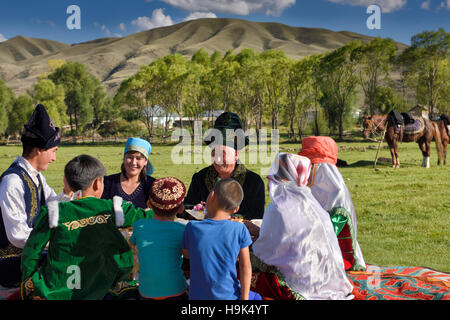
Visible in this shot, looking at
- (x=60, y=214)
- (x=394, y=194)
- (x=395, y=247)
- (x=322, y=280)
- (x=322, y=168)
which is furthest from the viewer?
(x=394, y=194)

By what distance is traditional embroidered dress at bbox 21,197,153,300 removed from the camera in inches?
141

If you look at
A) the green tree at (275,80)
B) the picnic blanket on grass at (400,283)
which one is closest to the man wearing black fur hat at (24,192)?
the picnic blanket on grass at (400,283)

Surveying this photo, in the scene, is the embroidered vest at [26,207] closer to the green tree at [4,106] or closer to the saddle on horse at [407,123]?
the saddle on horse at [407,123]

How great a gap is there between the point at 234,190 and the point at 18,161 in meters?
2.73

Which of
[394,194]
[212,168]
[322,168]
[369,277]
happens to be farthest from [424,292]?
[394,194]

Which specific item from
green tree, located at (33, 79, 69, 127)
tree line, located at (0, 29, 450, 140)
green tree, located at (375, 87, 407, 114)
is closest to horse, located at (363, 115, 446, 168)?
tree line, located at (0, 29, 450, 140)

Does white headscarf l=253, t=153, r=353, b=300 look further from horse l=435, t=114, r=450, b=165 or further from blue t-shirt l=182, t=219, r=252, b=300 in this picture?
horse l=435, t=114, r=450, b=165

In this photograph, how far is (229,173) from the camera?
5.69 meters

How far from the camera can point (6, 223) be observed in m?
4.30

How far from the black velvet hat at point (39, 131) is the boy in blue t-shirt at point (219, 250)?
228 centimetres

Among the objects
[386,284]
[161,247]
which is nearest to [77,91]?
[386,284]

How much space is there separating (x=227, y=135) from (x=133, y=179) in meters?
1.57

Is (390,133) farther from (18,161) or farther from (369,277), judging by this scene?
(18,161)

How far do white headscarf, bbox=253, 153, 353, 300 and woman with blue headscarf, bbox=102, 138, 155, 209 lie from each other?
220 cm
